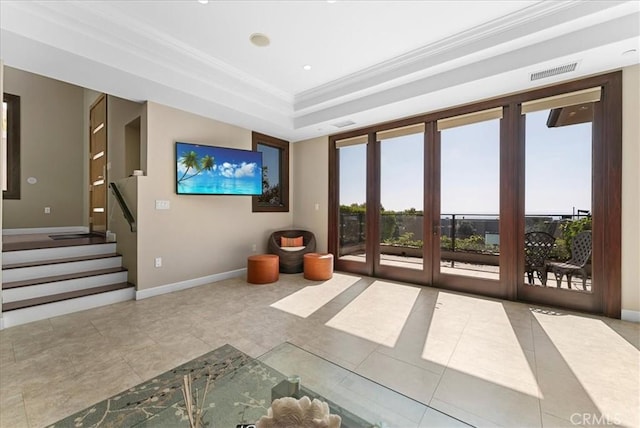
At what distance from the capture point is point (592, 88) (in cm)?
311

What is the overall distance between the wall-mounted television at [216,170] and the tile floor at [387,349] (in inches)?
65.5

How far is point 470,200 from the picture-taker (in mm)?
3980

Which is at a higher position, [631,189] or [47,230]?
[631,189]

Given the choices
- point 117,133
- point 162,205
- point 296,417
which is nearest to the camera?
point 296,417

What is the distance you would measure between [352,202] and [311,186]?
102 cm

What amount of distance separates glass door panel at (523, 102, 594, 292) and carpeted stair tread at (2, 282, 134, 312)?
18.1 feet

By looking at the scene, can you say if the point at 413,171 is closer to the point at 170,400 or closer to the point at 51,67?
the point at 170,400

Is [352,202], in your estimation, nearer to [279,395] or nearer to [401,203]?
[401,203]

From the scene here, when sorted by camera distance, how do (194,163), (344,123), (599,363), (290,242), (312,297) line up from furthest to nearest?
(290,242)
(344,123)
(194,163)
(312,297)
(599,363)

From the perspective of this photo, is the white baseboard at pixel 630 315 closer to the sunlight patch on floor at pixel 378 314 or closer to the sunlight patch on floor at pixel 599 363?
the sunlight patch on floor at pixel 599 363

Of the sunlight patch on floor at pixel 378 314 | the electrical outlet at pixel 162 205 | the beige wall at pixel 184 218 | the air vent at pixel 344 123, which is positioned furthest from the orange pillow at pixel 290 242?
the air vent at pixel 344 123

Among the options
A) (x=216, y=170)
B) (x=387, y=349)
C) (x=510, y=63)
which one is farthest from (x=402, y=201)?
(x=216, y=170)

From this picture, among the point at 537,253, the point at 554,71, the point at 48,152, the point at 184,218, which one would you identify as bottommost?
the point at 537,253

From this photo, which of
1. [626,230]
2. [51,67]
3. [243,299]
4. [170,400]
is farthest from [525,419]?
[51,67]
